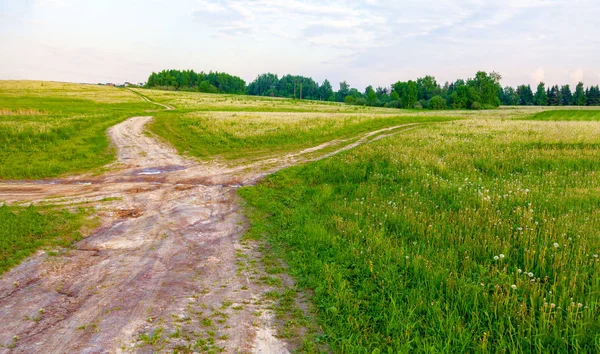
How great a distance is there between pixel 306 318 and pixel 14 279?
5534mm

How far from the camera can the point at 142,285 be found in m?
6.81

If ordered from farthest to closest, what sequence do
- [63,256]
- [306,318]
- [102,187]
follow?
[102,187], [63,256], [306,318]

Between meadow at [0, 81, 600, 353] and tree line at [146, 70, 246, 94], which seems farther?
tree line at [146, 70, 246, 94]

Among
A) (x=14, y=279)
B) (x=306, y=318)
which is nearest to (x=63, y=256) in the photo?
(x=14, y=279)

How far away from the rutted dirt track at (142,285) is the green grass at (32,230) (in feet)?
1.28

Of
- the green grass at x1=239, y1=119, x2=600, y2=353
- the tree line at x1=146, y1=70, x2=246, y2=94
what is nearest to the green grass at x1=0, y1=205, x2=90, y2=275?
the green grass at x1=239, y1=119, x2=600, y2=353

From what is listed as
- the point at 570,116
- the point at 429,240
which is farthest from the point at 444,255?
the point at 570,116

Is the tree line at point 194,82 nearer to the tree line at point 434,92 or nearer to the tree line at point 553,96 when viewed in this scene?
the tree line at point 434,92

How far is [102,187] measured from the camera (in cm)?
Result: 1438

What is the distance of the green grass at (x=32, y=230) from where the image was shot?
805 cm

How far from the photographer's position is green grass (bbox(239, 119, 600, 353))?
5.14m

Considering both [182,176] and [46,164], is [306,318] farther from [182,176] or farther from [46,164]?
[46,164]

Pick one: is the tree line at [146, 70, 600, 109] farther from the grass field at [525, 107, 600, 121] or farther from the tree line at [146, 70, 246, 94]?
the grass field at [525, 107, 600, 121]

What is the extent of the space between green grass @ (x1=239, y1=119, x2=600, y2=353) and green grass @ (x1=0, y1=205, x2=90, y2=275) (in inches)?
187
